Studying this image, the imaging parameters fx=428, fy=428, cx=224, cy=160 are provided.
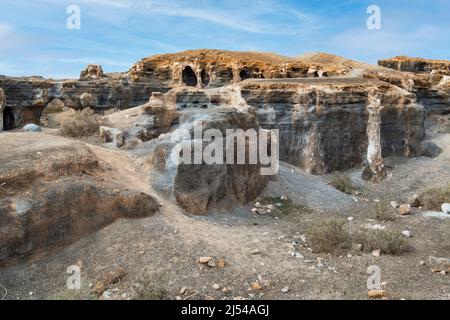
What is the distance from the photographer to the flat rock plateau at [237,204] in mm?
8094

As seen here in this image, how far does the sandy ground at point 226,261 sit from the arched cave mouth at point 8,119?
18257 mm

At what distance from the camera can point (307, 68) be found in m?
37.9

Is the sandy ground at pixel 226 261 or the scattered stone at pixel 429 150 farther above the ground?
the scattered stone at pixel 429 150

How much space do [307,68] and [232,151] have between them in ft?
88.2

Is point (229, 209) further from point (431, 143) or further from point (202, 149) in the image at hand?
point (431, 143)

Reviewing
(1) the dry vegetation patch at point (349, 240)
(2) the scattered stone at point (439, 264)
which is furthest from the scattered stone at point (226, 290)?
(2) the scattered stone at point (439, 264)

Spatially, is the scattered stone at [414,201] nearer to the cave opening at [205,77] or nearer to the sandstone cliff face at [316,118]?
the sandstone cliff face at [316,118]

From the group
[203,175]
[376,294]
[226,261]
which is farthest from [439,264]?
[203,175]

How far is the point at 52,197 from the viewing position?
29.4 ft

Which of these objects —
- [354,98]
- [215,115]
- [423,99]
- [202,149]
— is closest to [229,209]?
[202,149]

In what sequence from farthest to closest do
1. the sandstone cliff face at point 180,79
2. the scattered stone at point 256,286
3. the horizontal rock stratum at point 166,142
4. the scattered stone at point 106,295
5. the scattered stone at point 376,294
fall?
the sandstone cliff face at point 180,79, the horizontal rock stratum at point 166,142, the scattered stone at point 256,286, the scattered stone at point 376,294, the scattered stone at point 106,295

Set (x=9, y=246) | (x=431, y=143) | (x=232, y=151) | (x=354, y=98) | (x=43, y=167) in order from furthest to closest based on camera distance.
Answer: (x=431, y=143)
(x=354, y=98)
(x=232, y=151)
(x=43, y=167)
(x=9, y=246)

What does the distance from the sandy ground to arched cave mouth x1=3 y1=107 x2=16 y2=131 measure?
18.3 metres

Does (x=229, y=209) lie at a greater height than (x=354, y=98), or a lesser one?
lesser
